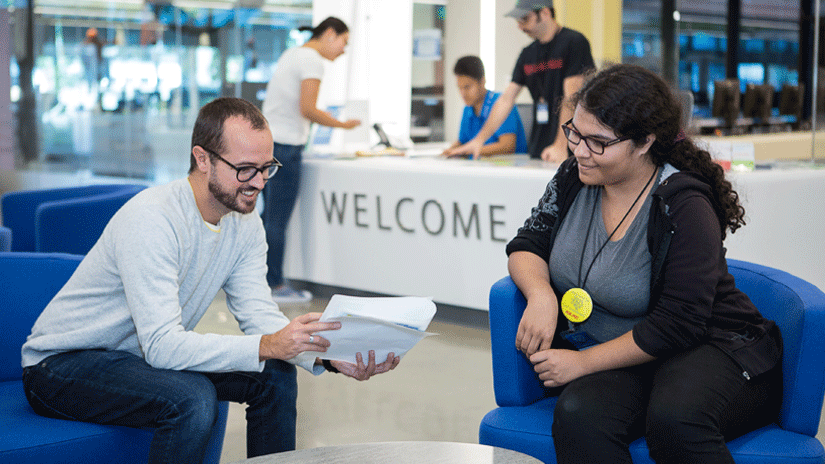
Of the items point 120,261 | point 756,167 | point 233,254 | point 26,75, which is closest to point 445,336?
point 756,167

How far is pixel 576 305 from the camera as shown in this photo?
1.80 meters

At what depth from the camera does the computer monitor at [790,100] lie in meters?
5.75

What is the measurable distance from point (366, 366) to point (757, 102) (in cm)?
479

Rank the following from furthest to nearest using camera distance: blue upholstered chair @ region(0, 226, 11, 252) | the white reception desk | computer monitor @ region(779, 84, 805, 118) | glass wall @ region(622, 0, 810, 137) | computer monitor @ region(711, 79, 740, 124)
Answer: glass wall @ region(622, 0, 810, 137), computer monitor @ region(779, 84, 805, 118), computer monitor @ region(711, 79, 740, 124), the white reception desk, blue upholstered chair @ region(0, 226, 11, 252)

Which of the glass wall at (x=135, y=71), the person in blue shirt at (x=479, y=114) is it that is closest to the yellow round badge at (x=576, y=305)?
the person in blue shirt at (x=479, y=114)

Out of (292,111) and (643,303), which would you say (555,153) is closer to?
(292,111)

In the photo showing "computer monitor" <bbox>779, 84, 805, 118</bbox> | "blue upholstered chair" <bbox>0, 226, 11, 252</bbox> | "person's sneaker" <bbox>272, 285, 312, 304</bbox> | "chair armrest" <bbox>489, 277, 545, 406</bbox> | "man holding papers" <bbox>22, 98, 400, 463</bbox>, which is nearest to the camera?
"man holding papers" <bbox>22, 98, 400, 463</bbox>

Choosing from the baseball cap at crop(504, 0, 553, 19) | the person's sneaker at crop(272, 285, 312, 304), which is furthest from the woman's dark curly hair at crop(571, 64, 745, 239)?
the person's sneaker at crop(272, 285, 312, 304)

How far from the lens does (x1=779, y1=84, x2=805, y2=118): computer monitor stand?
575 centimetres

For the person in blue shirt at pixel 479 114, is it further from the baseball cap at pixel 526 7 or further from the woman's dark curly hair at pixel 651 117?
the woman's dark curly hair at pixel 651 117

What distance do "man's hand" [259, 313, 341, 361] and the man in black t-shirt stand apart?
96.2 inches

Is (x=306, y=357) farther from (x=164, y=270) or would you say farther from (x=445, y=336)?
(x=445, y=336)

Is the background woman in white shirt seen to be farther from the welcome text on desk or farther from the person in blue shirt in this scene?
the person in blue shirt

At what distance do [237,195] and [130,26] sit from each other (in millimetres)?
8467
